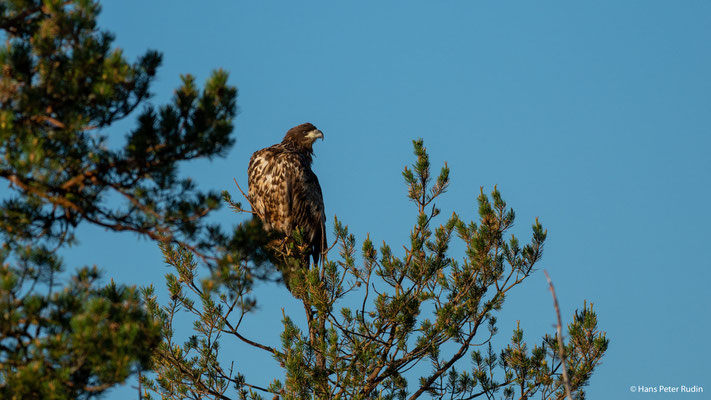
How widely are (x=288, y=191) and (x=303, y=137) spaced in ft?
2.90

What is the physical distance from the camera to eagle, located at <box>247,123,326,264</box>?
940 cm

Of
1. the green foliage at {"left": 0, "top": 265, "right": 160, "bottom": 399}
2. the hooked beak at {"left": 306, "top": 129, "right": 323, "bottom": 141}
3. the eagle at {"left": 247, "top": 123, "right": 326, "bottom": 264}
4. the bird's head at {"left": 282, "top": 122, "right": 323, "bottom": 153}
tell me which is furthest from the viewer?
the bird's head at {"left": 282, "top": 122, "right": 323, "bottom": 153}

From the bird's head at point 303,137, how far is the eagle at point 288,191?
0.7 inches

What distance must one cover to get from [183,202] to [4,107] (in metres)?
0.99

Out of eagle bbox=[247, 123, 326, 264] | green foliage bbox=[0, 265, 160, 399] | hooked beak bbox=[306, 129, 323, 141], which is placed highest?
hooked beak bbox=[306, 129, 323, 141]

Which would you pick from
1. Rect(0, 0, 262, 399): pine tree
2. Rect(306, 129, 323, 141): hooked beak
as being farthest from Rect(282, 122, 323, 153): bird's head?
Rect(0, 0, 262, 399): pine tree

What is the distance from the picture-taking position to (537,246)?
6.80m

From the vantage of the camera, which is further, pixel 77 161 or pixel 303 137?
pixel 303 137

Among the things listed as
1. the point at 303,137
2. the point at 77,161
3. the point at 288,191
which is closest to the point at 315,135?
the point at 303,137

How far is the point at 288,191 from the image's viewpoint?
939cm

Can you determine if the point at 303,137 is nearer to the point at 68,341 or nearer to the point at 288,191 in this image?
the point at 288,191

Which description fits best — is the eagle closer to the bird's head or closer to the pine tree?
the bird's head

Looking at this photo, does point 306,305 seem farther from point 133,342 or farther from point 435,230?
point 133,342

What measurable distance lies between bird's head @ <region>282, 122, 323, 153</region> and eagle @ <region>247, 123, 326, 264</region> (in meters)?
0.02
